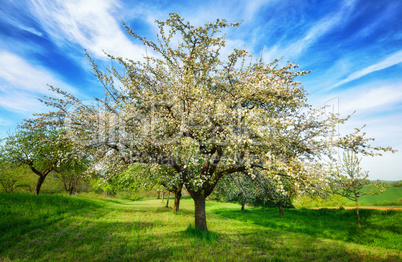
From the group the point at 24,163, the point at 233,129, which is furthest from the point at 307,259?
the point at 24,163

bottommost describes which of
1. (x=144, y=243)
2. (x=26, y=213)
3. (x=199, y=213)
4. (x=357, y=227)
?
(x=357, y=227)

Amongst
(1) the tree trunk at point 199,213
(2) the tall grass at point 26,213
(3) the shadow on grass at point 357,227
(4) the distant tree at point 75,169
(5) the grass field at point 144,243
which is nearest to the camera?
(5) the grass field at point 144,243

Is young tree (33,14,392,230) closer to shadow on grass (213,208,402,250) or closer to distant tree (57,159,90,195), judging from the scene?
distant tree (57,159,90,195)

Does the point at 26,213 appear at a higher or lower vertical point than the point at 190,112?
lower

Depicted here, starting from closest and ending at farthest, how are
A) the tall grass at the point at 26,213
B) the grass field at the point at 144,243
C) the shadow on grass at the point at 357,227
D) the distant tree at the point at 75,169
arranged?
the grass field at the point at 144,243 → the tall grass at the point at 26,213 → the shadow on grass at the point at 357,227 → the distant tree at the point at 75,169

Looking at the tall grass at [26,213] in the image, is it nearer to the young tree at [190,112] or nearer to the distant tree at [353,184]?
the young tree at [190,112]

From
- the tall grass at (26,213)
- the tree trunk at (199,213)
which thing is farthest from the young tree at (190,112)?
the tall grass at (26,213)

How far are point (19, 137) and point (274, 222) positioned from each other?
37.2 metres

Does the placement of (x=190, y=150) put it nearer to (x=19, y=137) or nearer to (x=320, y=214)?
(x=320, y=214)

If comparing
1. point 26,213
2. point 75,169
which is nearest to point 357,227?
point 26,213

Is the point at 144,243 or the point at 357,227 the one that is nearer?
the point at 144,243

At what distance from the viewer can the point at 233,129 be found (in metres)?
10.5

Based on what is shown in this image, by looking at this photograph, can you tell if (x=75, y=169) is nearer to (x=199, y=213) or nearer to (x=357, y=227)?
(x=199, y=213)

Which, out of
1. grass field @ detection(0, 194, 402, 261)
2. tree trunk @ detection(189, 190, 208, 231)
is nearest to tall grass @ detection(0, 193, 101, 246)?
grass field @ detection(0, 194, 402, 261)
